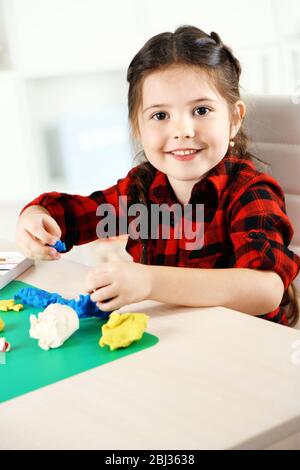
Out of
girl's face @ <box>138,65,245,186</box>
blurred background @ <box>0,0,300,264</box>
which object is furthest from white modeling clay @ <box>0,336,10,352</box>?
blurred background @ <box>0,0,300,264</box>

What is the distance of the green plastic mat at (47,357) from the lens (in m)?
0.82

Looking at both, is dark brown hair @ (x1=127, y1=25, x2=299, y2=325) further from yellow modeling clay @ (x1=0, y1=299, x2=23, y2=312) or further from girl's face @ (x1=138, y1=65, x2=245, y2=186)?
yellow modeling clay @ (x1=0, y1=299, x2=23, y2=312)

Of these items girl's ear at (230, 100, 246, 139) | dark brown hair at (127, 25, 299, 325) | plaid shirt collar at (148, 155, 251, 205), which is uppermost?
dark brown hair at (127, 25, 299, 325)

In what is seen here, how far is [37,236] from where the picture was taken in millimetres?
1227

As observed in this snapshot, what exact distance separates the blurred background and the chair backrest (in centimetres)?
115

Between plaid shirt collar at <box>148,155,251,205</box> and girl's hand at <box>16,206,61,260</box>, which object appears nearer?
girl's hand at <box>16,206,61,260</box>

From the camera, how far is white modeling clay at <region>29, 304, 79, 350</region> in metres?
0.91

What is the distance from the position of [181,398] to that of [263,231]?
0.51 metres

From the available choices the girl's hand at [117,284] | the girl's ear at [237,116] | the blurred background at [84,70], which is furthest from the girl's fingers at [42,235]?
the blurred background at [84,70]

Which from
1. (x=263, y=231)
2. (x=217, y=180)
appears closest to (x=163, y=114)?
(x=217, y=180)

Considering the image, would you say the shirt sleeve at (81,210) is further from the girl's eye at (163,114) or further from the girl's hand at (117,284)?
the girl's hand at (117,284)

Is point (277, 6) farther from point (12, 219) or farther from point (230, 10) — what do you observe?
point (12, 219)

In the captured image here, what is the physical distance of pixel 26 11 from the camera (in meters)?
2.99

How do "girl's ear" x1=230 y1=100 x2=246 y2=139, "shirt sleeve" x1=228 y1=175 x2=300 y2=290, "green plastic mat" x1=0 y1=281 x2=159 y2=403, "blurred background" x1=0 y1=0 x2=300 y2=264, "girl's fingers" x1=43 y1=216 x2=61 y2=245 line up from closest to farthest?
"green plastic mat" x1=0 y1=281 x2=159 y2=403 → "shirt sleeve" x1=228 y1=175 x2=300 y2=290 → "girl's fingers" x1=43 y1=216 x2=61 y2=245 → "girl's ear" x1=230 y1=100 x2=246 y2=139 → "blurred background" x1=0 y1=0 x2=300 y2=264
